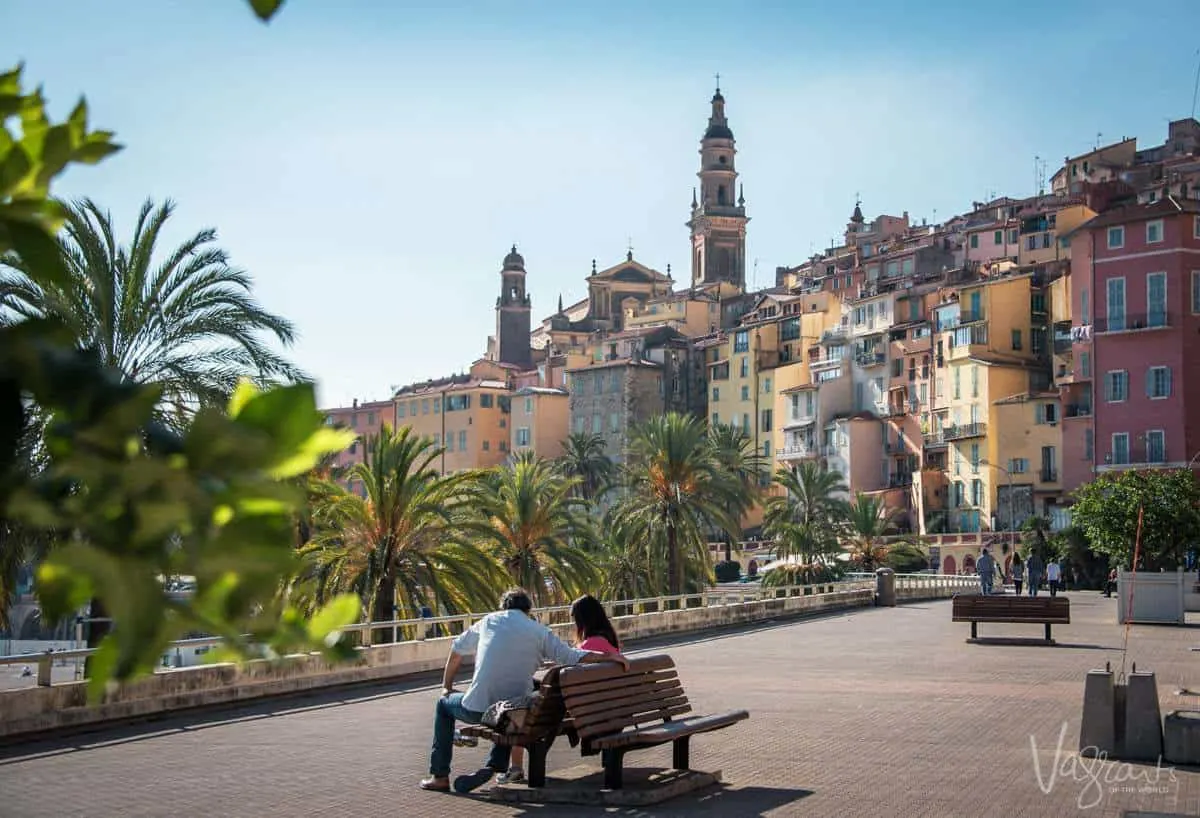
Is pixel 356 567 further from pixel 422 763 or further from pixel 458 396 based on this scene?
pixel 458 396

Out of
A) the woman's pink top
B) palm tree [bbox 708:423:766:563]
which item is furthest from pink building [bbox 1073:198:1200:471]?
the woman's pink top

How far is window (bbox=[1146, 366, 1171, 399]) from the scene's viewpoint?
66.2 metres

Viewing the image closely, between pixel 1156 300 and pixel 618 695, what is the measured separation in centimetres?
6140

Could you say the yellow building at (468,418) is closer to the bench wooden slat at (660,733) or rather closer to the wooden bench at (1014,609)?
the wooden bench at (1014,609)

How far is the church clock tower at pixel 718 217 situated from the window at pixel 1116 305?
7254cm

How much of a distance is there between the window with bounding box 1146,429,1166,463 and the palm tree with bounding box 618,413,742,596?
3025 centimetres

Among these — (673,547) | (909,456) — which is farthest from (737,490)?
(909,456)

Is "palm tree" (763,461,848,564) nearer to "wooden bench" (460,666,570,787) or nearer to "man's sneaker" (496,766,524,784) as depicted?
"man's sneaker" (496,766,524,784)

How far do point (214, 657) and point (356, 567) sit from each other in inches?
928

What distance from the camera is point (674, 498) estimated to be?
42.8 metres

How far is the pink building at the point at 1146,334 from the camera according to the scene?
215 ft

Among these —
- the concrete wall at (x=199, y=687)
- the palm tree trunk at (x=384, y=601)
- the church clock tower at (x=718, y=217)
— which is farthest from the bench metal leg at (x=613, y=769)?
the church clock tower at (x=718, y=217)

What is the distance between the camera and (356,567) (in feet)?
80.9

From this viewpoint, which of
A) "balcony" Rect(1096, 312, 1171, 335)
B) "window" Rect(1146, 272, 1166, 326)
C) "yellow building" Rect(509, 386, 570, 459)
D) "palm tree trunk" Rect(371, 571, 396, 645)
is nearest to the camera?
"palm tree trunk" Rect(371, 571, 396, 645)
